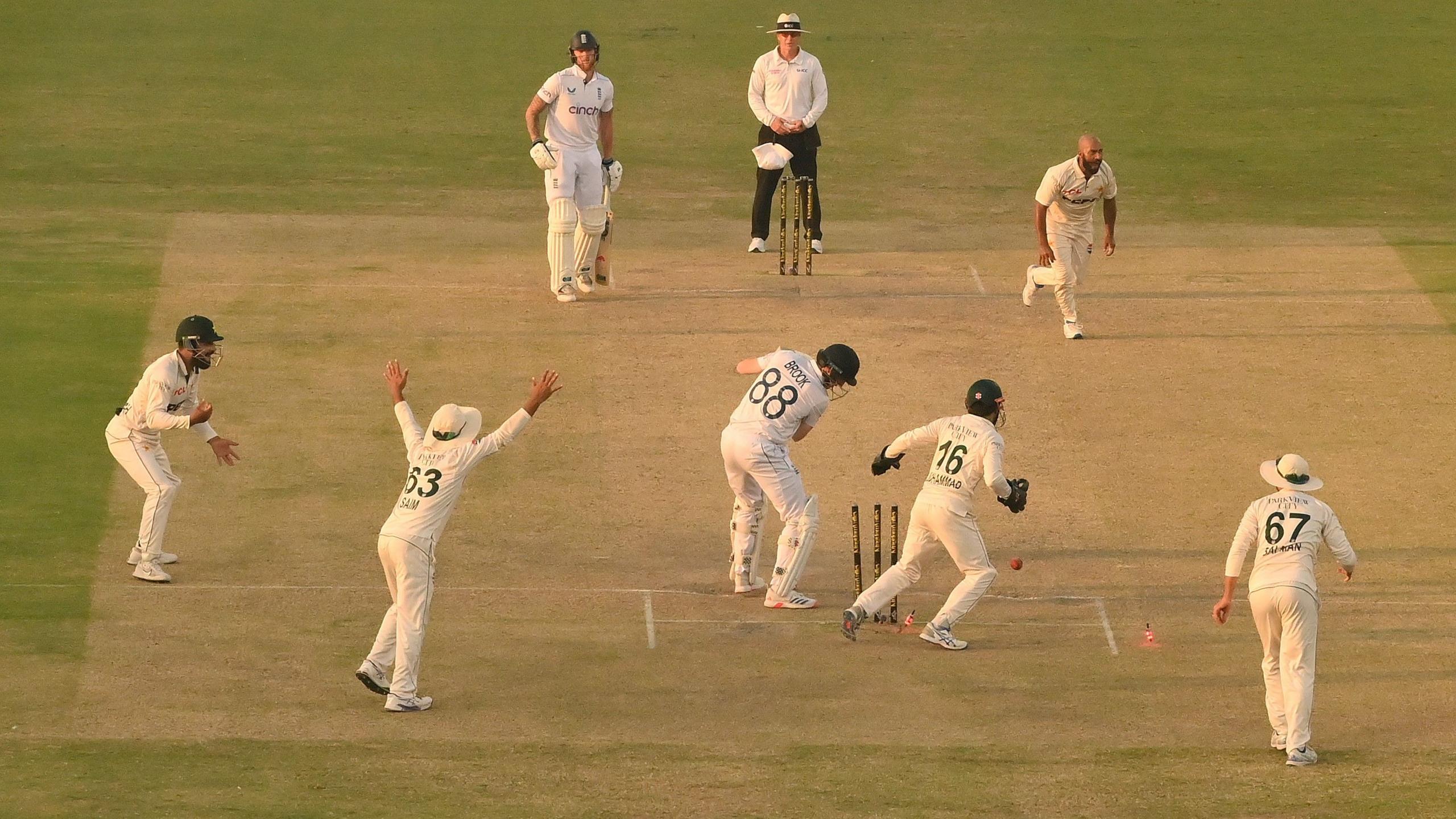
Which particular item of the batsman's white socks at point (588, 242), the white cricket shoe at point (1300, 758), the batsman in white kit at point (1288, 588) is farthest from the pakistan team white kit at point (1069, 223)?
the white cricket shoe at point (1300, 758)

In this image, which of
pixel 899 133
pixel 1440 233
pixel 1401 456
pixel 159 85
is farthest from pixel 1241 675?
pixel 159 85

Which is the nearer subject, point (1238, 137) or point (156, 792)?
point (156, 792)

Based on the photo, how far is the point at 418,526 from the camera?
12859 millimetres

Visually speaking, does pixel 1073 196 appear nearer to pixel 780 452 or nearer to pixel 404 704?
pixel 780 452

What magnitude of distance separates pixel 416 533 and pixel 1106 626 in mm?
4942

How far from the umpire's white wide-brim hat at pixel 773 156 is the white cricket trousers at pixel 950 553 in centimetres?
797

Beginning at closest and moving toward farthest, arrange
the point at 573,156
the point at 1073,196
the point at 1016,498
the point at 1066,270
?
the point at 1016,498 < the point at 1073,196 < the point at 1066,270 < the point at 573,156

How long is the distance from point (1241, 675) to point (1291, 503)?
1.70m

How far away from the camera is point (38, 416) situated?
18.0 meters

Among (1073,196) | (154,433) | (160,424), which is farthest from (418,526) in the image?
(1073,196)

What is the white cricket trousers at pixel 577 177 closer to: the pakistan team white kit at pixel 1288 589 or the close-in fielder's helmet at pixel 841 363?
the close-in fielder's helmet at pixel 841 363

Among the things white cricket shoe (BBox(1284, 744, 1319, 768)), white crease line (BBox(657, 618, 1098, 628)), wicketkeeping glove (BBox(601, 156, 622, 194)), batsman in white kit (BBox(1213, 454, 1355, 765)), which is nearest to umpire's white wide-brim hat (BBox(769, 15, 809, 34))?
wicketkeeping glove (BBox(601, 156, 622, 194))

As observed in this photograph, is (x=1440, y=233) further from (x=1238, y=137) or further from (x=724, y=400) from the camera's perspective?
(x=724, y=400)

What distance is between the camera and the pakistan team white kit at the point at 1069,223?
19.3 m
